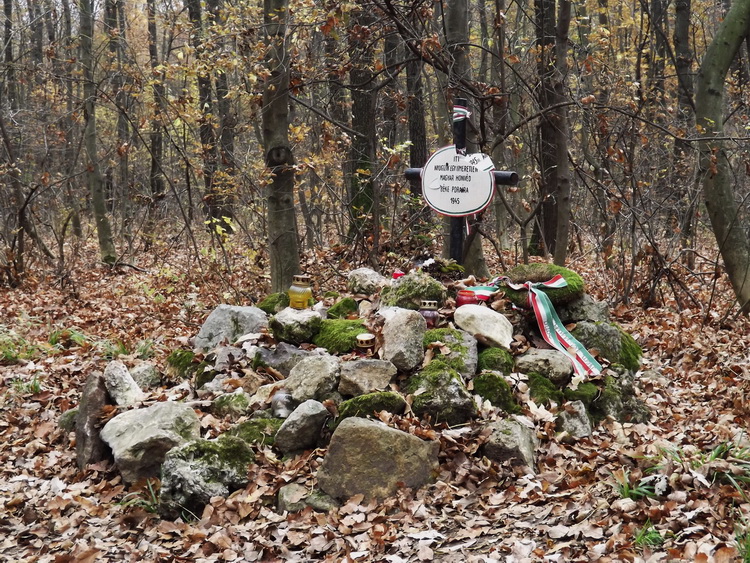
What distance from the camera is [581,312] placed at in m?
6.34

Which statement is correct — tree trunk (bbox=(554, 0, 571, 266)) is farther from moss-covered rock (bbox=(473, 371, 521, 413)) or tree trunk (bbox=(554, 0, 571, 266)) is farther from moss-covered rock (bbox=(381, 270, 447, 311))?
moss-covered rock (bbox=(473, 371, 521, 413))

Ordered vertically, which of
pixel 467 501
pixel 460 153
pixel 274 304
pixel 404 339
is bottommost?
pixel 467 501

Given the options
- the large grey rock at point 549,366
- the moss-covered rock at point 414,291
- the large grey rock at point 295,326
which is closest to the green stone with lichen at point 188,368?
the large grey rock at point 295,326

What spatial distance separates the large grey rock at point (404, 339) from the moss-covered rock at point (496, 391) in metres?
0.52

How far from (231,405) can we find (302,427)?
89 centimetres

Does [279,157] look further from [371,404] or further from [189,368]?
[371,404]

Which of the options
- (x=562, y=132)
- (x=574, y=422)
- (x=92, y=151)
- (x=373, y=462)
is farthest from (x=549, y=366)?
(x=92, y=151)

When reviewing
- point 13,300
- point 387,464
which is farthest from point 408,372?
point 13,300

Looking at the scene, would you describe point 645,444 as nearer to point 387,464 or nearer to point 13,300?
point 387,464

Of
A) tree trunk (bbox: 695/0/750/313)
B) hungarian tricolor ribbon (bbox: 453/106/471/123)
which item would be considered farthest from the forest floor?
hungarian tricolor ribbon (bbox: 453/106/471/123)

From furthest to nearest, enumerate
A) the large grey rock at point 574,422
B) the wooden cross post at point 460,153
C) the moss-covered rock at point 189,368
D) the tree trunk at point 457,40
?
the tree trunk at point 457,40 < the wooden cross post at point 460,153 < the moss-covered rock at point 189,368 < the large grey rock at point 574,422

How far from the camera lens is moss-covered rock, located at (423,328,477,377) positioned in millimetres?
5309

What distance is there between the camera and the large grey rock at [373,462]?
4367mm

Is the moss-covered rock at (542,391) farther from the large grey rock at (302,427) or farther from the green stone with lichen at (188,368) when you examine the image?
the green stone with lichen at (188,368)
